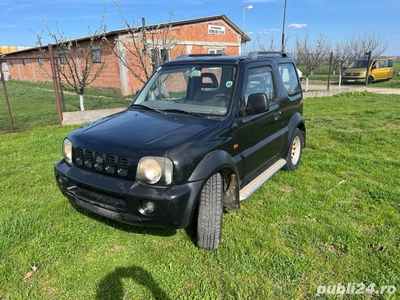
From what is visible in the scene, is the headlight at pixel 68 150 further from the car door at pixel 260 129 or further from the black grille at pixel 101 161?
the car door at pixel 260 129

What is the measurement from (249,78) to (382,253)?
2.29 metres

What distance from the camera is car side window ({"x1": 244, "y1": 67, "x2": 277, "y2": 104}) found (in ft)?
11.5

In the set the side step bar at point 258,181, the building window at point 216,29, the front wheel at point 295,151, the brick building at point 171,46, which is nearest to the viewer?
the side step bar at point 258,181

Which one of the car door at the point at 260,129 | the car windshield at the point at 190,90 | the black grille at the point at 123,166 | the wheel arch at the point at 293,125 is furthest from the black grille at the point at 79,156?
the wheel arch at the point at 293,125

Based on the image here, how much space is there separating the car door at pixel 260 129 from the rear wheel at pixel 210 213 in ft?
2.17

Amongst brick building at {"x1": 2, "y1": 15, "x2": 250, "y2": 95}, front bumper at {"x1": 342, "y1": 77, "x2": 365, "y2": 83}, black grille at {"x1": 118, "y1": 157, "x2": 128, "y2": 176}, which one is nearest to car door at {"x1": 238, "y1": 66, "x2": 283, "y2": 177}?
black grille at {"x1": 118, "y1": 157, "x2": 128, "y2": 176}

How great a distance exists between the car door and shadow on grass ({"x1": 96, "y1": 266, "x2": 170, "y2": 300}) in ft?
4.97

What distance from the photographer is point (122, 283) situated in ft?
8.16

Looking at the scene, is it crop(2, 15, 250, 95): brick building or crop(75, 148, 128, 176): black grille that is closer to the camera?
crop(75, 148, 128, 176): black grille

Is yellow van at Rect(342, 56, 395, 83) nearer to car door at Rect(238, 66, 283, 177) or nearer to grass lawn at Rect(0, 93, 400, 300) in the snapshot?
grass lawn at Rect(0, 93, 400, 300)

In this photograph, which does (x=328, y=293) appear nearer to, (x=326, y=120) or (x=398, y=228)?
(x=398, y=228)

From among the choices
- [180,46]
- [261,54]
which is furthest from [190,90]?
[180,46]

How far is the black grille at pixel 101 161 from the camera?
257cm

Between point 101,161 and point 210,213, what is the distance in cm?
112
